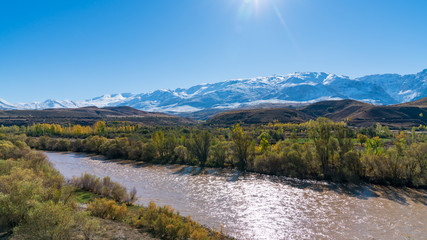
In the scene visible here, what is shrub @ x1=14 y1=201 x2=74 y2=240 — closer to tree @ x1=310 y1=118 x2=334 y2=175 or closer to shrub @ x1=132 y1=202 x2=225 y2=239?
shrub @ x1=132 y1=202 x2=225 y2=239

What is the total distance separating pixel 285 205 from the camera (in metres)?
34.5

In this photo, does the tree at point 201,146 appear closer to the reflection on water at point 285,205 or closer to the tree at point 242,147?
the tree at point 242,147

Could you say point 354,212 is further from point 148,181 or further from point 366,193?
point 148,181

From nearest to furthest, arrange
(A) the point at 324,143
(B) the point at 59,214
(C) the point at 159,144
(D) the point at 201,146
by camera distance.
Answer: (B) the point at 59,214, (A) the point at 324,143, (D) the point at 201,146, (C) the point at 159,144

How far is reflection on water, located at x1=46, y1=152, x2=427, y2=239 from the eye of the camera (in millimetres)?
26438

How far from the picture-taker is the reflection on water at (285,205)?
2644 centimetres

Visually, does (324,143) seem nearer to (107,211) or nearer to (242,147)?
(242,147)

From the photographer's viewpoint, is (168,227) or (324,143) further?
(324,143)

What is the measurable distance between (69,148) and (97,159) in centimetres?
2631

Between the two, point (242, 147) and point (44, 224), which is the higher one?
point (44, 224)

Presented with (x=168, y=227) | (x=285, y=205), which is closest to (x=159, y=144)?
(x=285, y=205)

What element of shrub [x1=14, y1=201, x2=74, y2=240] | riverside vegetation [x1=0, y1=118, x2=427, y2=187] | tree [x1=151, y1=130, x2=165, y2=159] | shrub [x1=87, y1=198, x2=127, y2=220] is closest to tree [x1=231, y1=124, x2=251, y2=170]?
riverside vegetation [x1=0, y1=118, x2=427, y2=187]

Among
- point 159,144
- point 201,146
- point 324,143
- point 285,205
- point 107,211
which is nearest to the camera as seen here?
point 107,211

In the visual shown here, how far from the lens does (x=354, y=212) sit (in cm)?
3164
